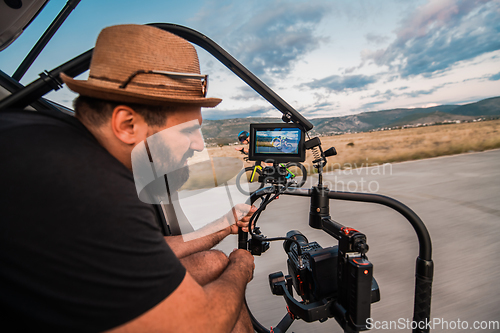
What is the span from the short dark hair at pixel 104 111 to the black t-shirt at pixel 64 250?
221 millimetres

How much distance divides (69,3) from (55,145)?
46.3 inches

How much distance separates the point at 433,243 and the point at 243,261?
3138mm

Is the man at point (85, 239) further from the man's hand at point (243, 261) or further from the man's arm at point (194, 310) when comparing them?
the man's hand at point (243, 261)

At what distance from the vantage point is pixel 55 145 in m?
0.61

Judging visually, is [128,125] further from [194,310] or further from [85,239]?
[194,310]

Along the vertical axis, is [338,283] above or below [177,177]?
below

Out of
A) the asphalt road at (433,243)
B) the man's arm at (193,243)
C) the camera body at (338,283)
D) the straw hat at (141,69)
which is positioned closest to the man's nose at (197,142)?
the straw hat at (141,69)

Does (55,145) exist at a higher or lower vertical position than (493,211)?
higher

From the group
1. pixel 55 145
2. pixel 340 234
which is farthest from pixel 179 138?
pixel 340 234

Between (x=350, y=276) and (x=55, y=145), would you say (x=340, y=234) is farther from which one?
(x=55, y=145)

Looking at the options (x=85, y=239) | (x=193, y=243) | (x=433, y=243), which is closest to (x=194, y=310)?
(x=85, y=239)

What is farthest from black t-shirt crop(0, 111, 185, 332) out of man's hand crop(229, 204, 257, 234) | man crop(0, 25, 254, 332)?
man's hand crop(229, 204, 257, 234)

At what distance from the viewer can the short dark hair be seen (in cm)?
80

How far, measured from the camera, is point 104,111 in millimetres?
804
